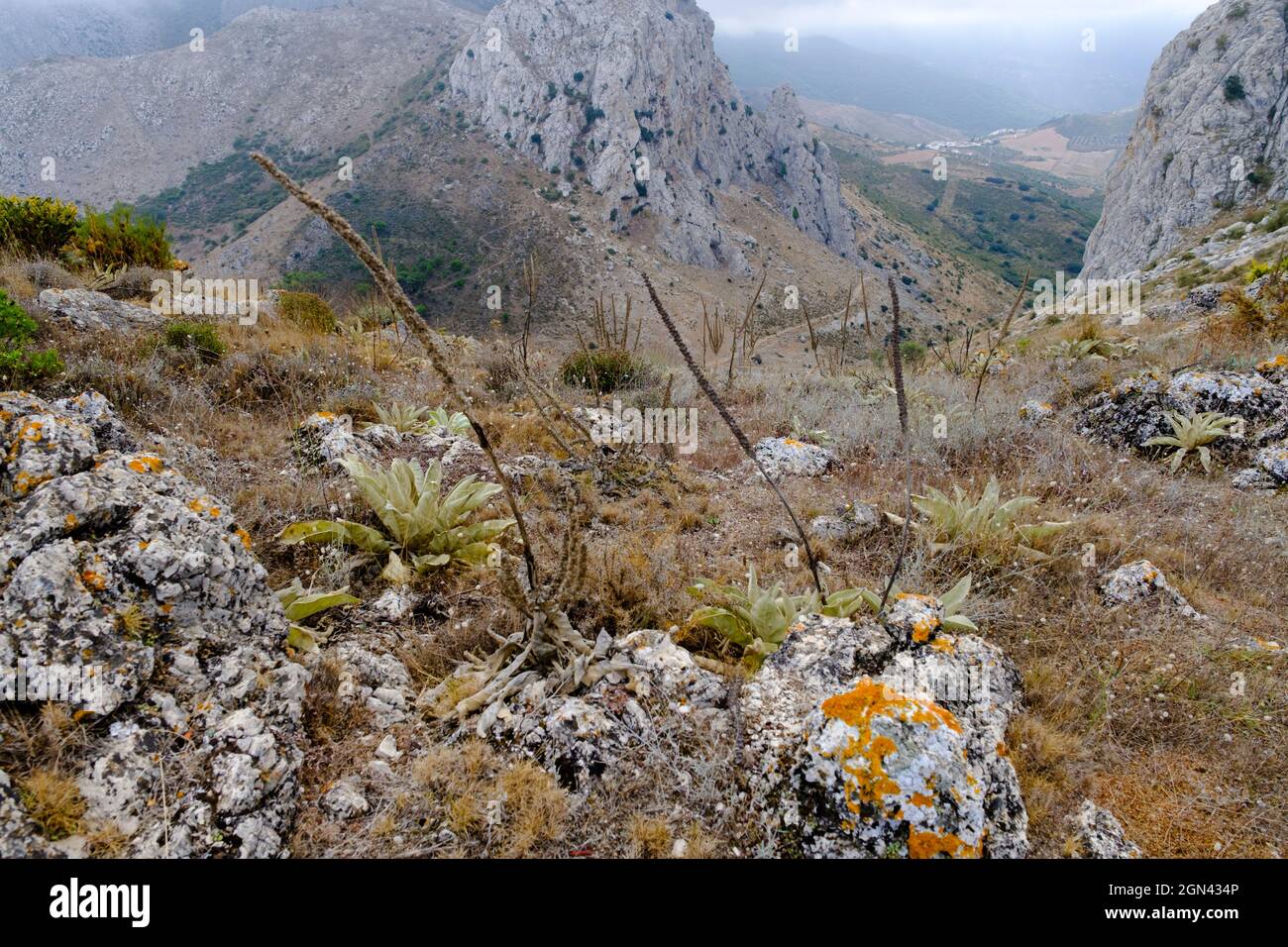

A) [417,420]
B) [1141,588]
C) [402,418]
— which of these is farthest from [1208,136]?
[402,418]

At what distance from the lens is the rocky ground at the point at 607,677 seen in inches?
71.4

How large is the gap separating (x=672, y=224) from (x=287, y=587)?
70.6 meters

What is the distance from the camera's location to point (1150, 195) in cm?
3400

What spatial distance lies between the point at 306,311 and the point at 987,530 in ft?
31.4

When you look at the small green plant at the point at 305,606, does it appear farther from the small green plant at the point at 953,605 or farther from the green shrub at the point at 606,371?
the green shrub at the point at 606,371

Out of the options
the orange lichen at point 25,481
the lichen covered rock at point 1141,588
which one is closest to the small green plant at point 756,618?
the lichen covered rock at point 1141,588

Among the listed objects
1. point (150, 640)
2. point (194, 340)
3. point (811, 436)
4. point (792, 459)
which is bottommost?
point (150, 640)

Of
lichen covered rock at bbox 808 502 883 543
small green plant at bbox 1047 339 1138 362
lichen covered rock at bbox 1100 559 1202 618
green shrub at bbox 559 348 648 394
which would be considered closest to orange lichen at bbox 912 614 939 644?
lichen covered rock at bbox 808 502 883 543

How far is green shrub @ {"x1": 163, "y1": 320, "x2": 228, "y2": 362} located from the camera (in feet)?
19.1

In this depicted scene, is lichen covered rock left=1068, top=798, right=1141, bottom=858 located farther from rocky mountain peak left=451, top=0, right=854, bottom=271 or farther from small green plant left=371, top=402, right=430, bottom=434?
rocky mountain peak left=451, top=0, right=854, bottom=271

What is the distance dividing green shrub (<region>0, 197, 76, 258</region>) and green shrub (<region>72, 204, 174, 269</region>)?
19cm

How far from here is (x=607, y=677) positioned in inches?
97.5

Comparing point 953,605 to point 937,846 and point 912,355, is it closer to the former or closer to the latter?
point 937,846

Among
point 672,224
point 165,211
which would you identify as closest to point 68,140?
point 165,211
